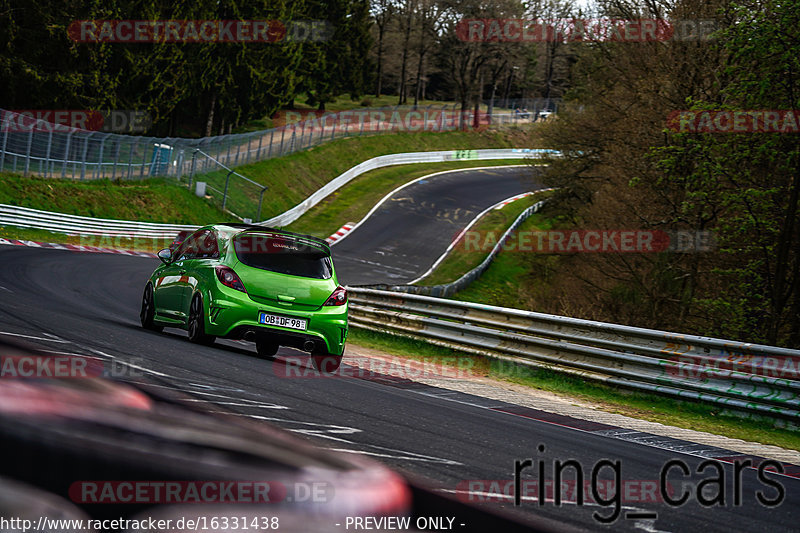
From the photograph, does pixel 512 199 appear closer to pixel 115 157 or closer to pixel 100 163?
pixel 115 157

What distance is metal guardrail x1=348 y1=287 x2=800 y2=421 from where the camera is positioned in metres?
10.5

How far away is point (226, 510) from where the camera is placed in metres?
2.53

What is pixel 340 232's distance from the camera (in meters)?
43.3

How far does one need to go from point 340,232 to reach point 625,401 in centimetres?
3253

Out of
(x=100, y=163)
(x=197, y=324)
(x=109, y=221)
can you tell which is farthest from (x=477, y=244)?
(x=197, y=324)

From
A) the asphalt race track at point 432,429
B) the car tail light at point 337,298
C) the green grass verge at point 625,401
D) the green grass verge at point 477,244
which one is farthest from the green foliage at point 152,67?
the car tail light at point 337,298

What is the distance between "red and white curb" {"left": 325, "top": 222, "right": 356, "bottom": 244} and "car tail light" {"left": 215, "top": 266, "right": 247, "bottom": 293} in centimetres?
3046

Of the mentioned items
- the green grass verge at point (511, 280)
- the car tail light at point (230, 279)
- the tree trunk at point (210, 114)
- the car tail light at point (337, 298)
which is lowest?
the green grass verge at point (511, 280)

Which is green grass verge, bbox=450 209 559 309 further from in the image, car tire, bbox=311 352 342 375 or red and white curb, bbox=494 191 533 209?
car tire, bbox=311 352 342 375

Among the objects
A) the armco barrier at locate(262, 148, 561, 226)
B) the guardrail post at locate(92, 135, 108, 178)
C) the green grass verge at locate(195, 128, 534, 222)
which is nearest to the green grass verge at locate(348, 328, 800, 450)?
the guardrail post at locate(92, 135, 108, 178)

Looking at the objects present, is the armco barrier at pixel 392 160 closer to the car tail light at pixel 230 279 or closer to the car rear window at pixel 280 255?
the car rear window at pixel 280 255

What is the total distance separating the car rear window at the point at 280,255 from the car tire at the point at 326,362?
1.03 metres

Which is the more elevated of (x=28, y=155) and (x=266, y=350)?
(x=28, y=155)

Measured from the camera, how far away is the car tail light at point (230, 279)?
10.2 metres
